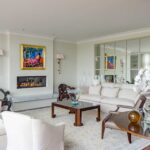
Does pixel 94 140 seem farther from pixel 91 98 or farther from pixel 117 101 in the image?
pixel 91 98

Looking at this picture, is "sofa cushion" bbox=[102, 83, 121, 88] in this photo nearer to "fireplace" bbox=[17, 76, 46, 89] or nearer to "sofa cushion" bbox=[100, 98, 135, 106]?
"sofa cushion" bbox=[100, 98, 135, 106]

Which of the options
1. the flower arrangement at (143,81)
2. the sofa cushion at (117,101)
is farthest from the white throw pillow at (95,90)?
the flower arrangement at (143,81)

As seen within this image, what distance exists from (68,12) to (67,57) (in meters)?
4.22

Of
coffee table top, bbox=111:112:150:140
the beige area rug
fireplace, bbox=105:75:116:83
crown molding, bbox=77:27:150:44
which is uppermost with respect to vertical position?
crown molding, bbox=77:27:150:44

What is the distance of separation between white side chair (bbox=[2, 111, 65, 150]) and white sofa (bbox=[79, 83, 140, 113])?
10.9ft

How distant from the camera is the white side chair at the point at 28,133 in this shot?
2.48 metres

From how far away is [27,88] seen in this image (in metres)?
7.20

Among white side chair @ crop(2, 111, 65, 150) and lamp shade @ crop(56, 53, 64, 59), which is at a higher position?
lamp shade @ crop(56, 53, 64, 59)

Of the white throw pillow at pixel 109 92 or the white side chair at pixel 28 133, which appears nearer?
the white side chair at pixel 28 133

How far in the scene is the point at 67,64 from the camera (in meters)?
8.56

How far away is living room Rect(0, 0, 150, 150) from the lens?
3.79 metres

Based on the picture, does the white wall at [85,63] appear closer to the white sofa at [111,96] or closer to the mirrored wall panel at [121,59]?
the mirrored wall panel at [121,59]

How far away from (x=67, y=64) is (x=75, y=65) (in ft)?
1.62

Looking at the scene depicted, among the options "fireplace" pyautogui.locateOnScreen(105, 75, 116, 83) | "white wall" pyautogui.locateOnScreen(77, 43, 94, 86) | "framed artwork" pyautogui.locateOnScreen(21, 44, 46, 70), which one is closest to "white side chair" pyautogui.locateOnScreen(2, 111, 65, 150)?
"framed artwork" pyautogui.locateOnScreen(21, 44, 46, 70)
